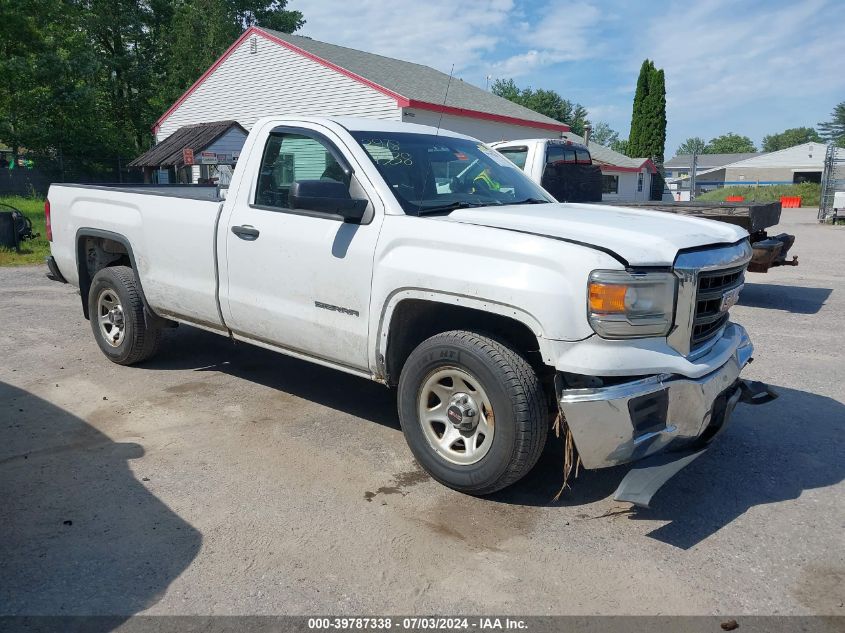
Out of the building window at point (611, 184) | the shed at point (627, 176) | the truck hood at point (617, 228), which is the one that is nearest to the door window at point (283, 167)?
the truck hood at point (617, 228)

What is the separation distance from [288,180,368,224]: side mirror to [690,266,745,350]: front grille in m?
1.89

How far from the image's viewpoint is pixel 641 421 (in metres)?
3.25

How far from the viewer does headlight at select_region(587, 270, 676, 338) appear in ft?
10.4

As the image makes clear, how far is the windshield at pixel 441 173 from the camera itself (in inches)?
166

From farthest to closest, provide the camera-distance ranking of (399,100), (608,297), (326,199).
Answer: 1. (399,100)
2. (326,199)
3. (608,297)

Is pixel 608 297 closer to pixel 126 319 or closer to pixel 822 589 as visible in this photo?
pixel 822 589

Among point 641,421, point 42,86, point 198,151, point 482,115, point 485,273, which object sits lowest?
point 641,421

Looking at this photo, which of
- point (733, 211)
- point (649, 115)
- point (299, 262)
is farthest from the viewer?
point (649, 115)

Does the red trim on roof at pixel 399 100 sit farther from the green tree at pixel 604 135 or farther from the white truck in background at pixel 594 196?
the green tree at pixel 604 135

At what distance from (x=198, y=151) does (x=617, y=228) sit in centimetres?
2169

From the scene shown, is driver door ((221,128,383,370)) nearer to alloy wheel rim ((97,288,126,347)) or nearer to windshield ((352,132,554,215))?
windshield ((352,132,554,215))

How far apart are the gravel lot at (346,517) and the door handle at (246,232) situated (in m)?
1.27

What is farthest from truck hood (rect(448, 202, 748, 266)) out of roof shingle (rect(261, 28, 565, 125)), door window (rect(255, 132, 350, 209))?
roof shingle (rect(261, 28, 565, 125))

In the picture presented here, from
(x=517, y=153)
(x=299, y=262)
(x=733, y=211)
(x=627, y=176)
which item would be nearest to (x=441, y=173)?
(x=299, y=262)
